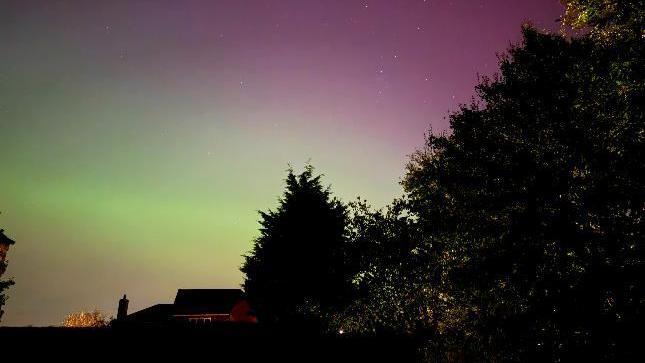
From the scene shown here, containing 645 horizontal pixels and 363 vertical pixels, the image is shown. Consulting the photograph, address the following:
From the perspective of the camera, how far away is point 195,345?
46.5ft

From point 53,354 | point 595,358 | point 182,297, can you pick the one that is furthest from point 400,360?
point 182,297

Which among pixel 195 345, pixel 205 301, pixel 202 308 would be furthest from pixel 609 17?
pixel 205 301

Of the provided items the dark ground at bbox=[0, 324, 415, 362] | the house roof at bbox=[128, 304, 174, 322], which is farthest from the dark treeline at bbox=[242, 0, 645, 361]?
the house roof at bbox=[128, 304, 174, 322]

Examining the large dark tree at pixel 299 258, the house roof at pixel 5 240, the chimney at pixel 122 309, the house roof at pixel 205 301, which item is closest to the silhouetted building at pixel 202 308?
the house roof at pixel 205 301

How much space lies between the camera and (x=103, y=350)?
12672 mm

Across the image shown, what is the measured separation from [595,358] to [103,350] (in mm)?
14490

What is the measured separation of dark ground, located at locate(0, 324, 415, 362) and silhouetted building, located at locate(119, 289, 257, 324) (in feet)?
126

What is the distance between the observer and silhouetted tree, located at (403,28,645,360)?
36.4 ft

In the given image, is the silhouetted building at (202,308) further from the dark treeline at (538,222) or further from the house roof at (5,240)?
the dark treeline at (538,222)

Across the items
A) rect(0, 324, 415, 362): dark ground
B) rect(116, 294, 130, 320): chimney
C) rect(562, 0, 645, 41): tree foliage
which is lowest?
rect(0, 324, 415, 362): dark ground

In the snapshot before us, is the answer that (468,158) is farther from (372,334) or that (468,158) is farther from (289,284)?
(289,284)

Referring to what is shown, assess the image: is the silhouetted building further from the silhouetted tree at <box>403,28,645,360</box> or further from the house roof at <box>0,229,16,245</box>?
→ the silhouetted tree at <box>403,28,645,360</box>

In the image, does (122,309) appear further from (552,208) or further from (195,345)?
(552,208)

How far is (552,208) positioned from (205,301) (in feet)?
175
